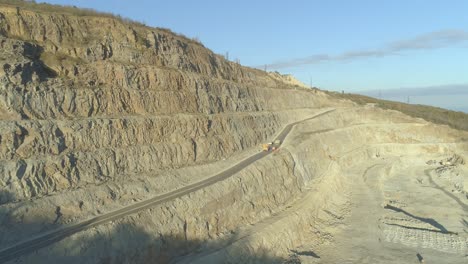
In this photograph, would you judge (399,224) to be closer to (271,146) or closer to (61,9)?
(271,146)

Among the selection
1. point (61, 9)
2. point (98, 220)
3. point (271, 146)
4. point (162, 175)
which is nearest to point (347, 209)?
point (271, 146)

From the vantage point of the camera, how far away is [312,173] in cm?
4825

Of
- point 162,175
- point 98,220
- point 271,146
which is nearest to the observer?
point 98,220

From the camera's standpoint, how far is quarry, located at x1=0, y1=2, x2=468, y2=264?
25141mm

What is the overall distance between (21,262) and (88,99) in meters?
16.8

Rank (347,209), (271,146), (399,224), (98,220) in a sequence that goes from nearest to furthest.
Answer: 1. (98,220)
2. (399,224)
3. (347,209)
4. (271,146)

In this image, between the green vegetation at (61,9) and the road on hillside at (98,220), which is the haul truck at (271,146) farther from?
the green vegetation at (61,9)

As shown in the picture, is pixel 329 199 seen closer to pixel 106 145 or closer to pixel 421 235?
pixel 421 235

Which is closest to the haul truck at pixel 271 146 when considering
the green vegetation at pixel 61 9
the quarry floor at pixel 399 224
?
the quarry floor at pixel 399 224

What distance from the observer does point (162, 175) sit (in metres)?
33.0

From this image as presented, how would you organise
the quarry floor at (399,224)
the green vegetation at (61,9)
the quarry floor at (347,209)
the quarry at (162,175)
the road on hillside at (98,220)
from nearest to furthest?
the road on hillside at (98,220), the quarry at (162,175), the quarry floor at (347,209), the quarry floor at (399,224), the green vegetation at (61,9)

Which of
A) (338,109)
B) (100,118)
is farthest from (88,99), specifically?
(338,109)

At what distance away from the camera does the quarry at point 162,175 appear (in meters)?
25.1

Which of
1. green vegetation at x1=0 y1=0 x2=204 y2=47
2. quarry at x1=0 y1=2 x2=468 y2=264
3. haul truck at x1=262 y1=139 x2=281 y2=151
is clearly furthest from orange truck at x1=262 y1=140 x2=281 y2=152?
green vegetation at x1=0 y1=0 x2=204 y2=47
